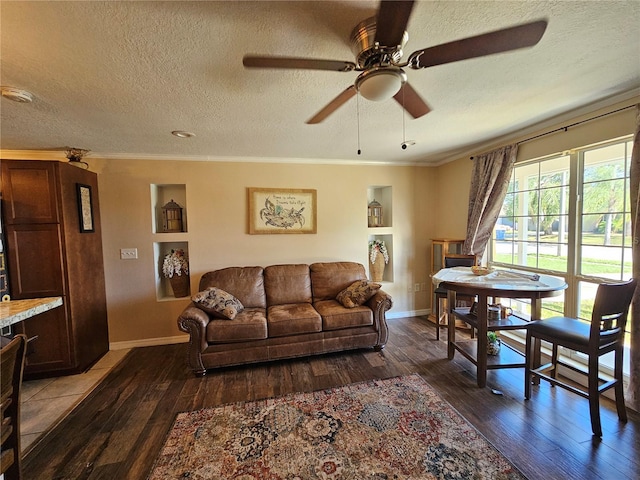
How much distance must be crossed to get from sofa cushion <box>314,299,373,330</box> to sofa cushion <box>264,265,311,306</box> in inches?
16.7

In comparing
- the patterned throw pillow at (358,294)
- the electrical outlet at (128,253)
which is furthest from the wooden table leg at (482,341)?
the electrical outlet at (128,253)

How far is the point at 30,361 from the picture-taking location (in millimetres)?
2486

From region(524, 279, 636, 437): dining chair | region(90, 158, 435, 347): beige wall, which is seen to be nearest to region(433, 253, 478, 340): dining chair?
region(90, 158, 435, 347): beige wall

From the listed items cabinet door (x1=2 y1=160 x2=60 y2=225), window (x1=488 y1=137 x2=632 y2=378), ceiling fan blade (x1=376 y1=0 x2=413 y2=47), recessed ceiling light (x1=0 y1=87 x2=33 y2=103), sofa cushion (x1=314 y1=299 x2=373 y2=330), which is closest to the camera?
ceiling fan blade (x1=376 y1=0 x2=413 y2=47)

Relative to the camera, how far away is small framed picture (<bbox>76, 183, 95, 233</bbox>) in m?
2.74

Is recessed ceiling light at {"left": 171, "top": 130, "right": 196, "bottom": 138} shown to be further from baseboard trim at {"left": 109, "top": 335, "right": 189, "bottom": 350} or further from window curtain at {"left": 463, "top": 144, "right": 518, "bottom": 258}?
window curtain at {"left": 463, "top": 144, "right": 518, "bottom": 258}

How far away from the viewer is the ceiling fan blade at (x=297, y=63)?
117 centimetres

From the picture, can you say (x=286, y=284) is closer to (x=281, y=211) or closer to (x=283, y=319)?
(x=283, y=319)

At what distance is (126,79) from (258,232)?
2180mm

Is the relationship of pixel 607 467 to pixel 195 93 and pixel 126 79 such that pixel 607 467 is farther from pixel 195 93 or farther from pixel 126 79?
pixel 126 79

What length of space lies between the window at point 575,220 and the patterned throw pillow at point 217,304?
131 inches

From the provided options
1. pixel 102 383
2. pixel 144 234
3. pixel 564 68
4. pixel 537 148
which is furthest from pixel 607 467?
pixel 144 234

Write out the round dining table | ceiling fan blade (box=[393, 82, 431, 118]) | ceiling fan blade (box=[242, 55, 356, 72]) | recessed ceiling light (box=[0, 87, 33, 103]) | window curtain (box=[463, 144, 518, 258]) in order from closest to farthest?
ceiling fan blade (box=[242, 55, 356, 72]) → ceiling fan blade (box=[393, 82, 431, 118]) → recessed ceiling light (box=[0, 87, 33, 103]) → the round dining table → window curtain (box=[463, 144, 518, 258])

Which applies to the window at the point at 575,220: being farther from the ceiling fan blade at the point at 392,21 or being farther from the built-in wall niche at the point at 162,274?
the built-in wall niche at the point at 162,274
